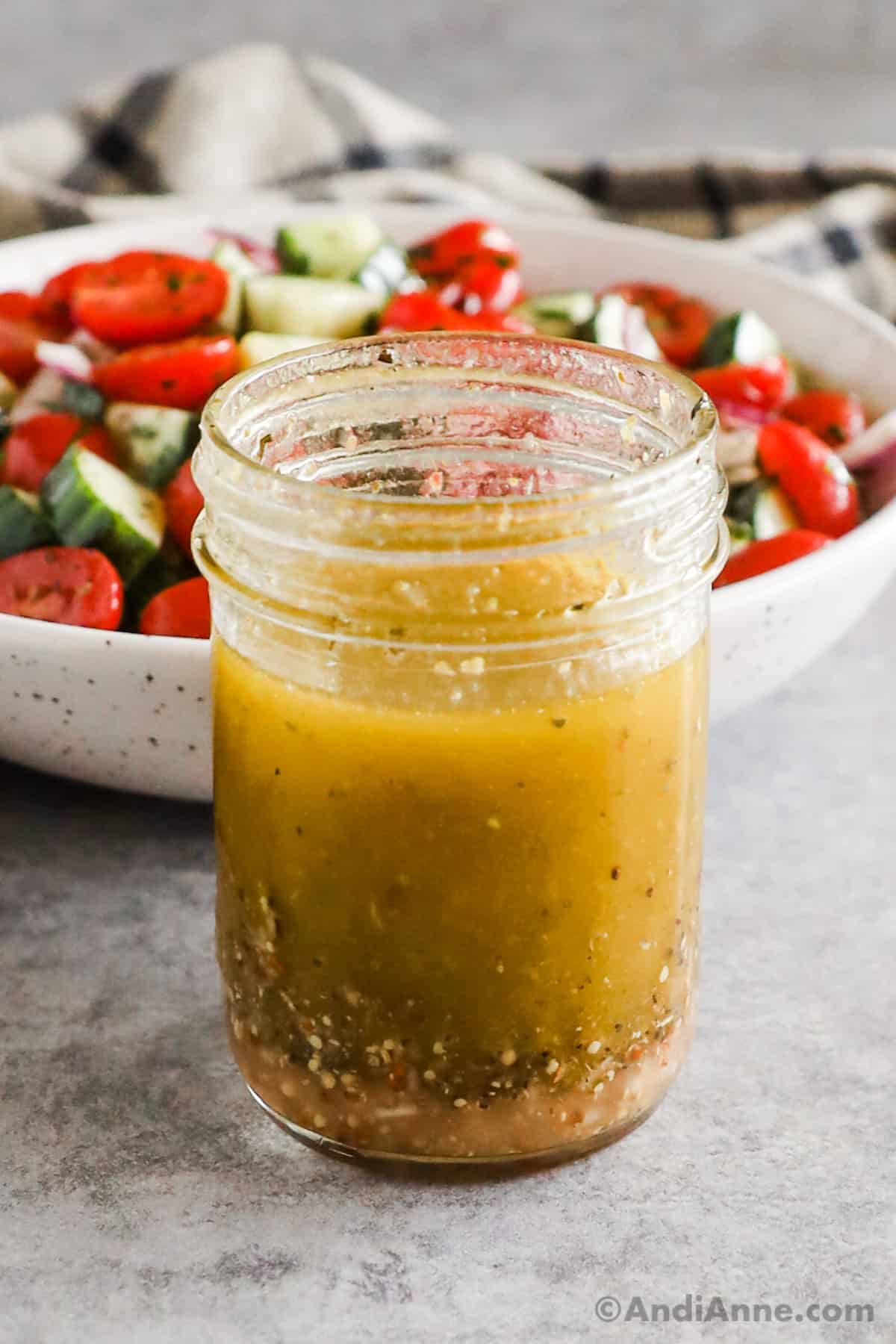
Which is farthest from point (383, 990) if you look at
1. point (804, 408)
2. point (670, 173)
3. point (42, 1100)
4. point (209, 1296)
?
point (670, 173)

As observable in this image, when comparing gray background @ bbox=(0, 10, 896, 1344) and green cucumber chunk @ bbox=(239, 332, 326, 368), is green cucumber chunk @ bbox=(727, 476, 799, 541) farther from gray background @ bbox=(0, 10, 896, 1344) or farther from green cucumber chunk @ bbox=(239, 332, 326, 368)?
green cucumber chunk @ bbox=(239, 332, 326, 368)

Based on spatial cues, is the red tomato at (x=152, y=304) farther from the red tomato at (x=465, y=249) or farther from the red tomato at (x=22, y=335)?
the red tomato at (x=465, y=249)

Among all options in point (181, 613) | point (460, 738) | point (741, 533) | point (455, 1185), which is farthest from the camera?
point (741, 533)

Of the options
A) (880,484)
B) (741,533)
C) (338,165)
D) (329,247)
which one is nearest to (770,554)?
(741,533)

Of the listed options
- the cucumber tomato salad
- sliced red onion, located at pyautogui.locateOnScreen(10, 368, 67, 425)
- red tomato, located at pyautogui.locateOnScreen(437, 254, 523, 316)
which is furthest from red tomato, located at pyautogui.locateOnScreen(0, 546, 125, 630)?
red tomato, located at pyautogui.locateOnScreen(437, 254, 523, 316)

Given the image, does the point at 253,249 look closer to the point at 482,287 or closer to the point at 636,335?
the point at 482,287

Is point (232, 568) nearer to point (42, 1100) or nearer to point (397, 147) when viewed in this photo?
point (42, 1100)

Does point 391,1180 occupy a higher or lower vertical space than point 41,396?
lower
